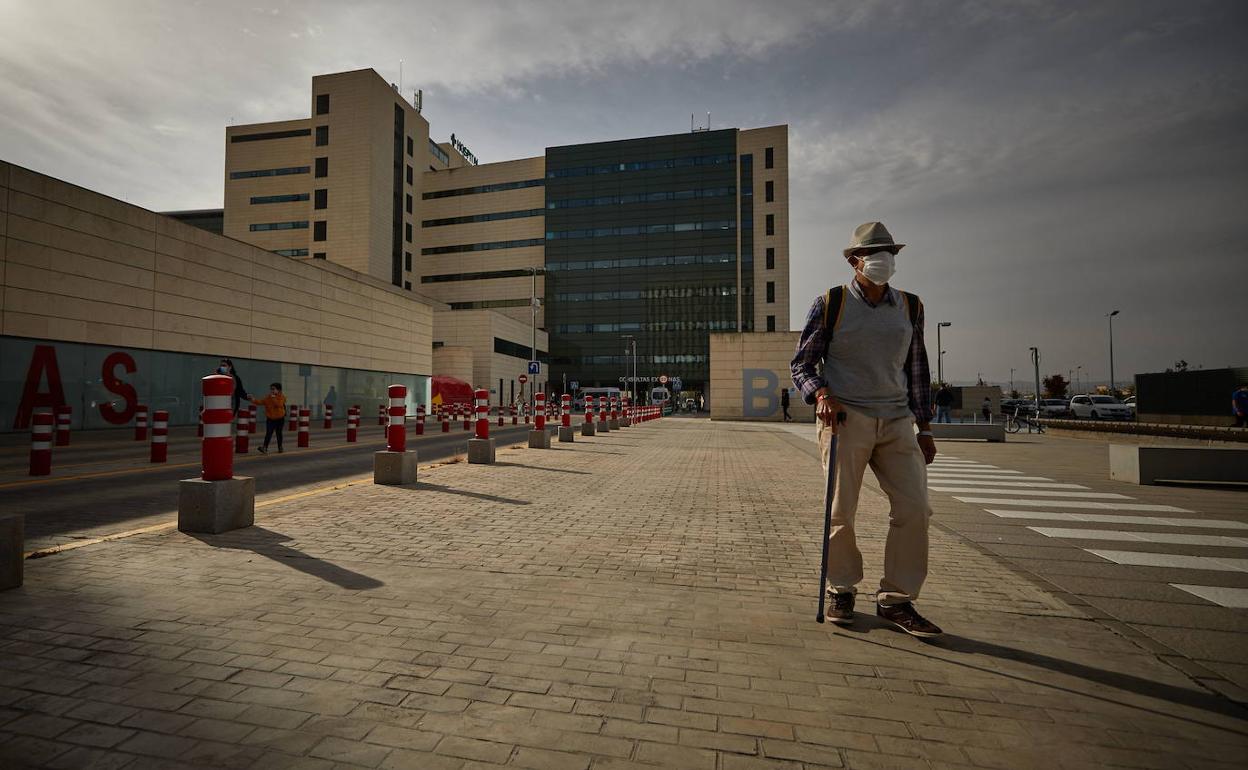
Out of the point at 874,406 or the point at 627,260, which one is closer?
the point at 874,406

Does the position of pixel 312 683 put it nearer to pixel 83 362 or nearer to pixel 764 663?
pixel 764 663

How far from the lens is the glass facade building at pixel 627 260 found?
78125 mm

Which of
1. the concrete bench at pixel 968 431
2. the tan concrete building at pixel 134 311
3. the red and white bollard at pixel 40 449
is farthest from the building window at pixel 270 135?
the concrete bench at pixel 968 431

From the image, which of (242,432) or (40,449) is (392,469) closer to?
(40,449)

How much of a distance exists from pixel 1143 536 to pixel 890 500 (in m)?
4.38

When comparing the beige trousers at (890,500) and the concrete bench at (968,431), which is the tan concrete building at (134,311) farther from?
the concrete bench at (968,431)

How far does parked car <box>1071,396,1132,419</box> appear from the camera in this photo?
37.0m

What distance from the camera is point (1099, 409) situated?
37156 mm

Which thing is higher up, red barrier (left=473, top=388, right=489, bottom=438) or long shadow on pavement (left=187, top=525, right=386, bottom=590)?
red barrier (left=473, top=388, right=489, bottom=438)

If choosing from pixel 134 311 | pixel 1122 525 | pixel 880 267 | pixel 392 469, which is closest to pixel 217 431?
pixel 392 469

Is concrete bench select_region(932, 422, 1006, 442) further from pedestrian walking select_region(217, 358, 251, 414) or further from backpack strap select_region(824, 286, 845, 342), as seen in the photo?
pedestrian walking select_region(217, 358, 251, 414)

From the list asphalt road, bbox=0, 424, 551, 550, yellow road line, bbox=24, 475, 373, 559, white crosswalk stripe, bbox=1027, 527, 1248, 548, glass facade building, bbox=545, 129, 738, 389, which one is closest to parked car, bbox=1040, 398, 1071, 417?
glass facade building, bbox=545, 129, 738, 389

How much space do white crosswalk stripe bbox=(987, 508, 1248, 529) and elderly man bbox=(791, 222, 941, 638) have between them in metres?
4.41

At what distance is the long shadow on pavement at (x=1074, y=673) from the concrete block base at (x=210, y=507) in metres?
4.98
